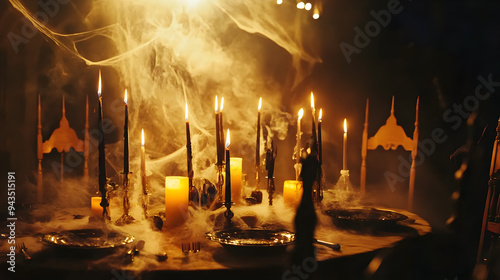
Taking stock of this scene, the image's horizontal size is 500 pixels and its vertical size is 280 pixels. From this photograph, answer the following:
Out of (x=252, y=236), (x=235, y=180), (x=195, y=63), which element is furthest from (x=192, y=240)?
(x=195, y=63)

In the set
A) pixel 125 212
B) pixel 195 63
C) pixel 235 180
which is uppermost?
pixel 195 63

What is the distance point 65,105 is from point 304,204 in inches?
136

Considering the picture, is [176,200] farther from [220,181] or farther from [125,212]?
[220,181]

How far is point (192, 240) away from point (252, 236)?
28 cm

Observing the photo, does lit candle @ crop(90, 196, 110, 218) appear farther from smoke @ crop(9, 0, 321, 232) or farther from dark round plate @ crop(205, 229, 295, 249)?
smoke @ crop(9, 0, 321, 232)

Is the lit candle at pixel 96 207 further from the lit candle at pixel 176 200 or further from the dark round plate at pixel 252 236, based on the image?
the dark round plate at pixel 252 236

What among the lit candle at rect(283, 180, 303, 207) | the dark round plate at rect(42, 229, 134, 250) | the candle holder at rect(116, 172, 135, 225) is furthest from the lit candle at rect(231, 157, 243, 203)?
the dark round plate at rect(42, 229, 134, 250)

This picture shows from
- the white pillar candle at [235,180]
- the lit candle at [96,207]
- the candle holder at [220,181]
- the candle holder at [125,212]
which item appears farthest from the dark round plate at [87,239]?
the white pillar candle at [235,180]

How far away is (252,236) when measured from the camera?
215cm

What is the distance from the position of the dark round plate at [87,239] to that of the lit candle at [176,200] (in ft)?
1.26

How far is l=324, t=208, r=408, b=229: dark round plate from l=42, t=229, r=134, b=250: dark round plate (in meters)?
1.16

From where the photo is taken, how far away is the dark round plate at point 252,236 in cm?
200

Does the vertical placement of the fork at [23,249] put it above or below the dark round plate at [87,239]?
below

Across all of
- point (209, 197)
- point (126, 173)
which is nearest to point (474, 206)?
point (209, 197)
